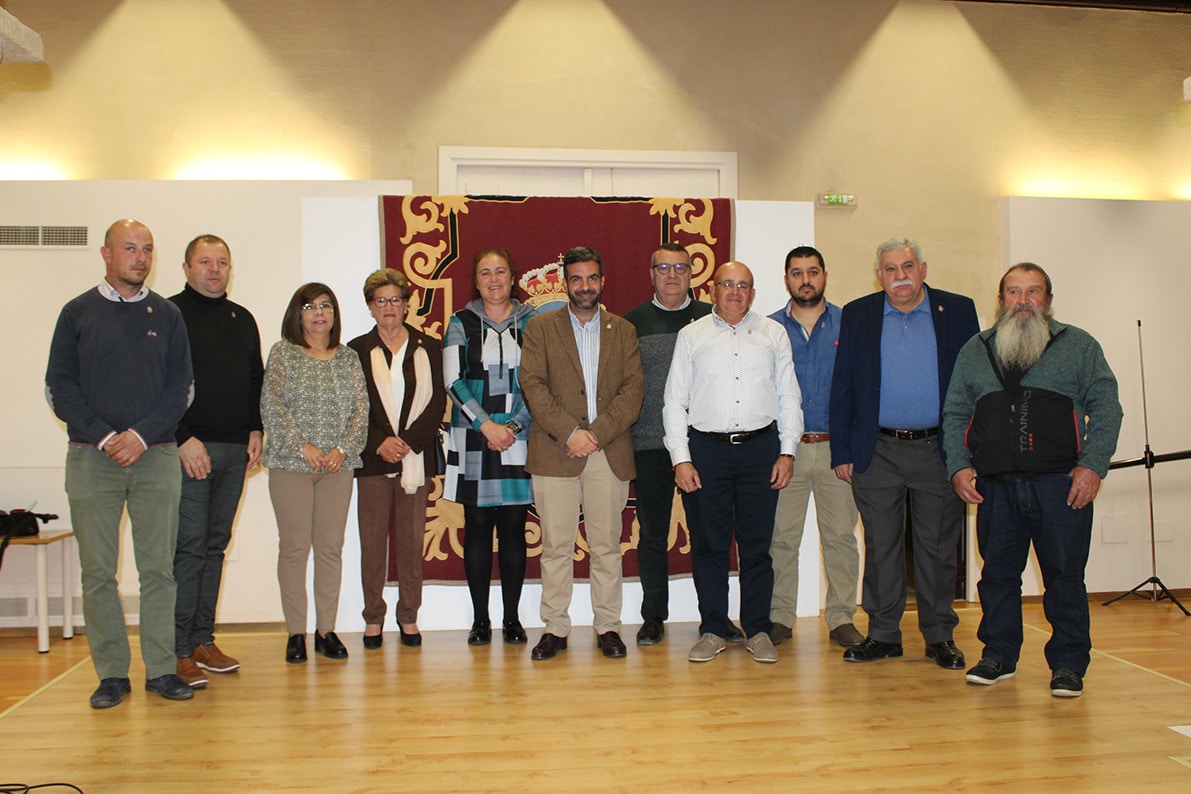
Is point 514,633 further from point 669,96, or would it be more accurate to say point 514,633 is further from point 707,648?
point 669,96

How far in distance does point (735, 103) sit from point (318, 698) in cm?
434

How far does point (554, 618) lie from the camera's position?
400 centimetres

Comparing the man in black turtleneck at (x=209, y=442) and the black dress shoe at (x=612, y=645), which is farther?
the black dress shoe at (x=612, y=645)

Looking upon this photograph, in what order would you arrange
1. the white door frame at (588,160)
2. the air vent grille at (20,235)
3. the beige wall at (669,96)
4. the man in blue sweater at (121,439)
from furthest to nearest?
the white door frame at (588,160)
the beige wall at (669,96)
the air vent grille at (20,235)
the man in blue sweater at (121,439)

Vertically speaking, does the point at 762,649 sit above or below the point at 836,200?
below

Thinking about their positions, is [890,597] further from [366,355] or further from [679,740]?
[366,355]

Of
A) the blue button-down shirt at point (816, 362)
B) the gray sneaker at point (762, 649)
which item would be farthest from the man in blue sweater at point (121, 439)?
the blue button-down shirt at point (816, 362)

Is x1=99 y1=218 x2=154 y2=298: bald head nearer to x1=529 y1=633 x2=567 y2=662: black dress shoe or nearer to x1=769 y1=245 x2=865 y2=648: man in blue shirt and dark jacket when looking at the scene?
x1=529 y1=633 x2=567 y2=662: black dress shoe

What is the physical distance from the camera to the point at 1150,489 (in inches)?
229

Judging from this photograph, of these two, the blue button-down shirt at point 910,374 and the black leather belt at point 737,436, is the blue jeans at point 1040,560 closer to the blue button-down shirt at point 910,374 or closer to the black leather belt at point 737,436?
the blue button-down shirt at point 910,374

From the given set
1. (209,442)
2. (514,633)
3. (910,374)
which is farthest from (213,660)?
(910,374)

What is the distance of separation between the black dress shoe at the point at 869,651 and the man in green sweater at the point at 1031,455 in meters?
0.39

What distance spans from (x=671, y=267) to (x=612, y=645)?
1602 mm

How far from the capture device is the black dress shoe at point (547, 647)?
152 inches
